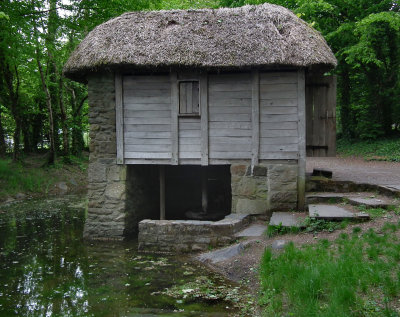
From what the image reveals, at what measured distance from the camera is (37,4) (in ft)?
40.9

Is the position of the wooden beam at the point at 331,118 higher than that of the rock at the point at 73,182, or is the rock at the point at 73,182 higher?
the wooden beam at the point at 331,118

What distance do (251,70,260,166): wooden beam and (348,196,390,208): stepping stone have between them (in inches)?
84.0

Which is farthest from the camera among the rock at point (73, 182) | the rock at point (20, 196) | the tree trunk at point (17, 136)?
the rock at point (73, 182)

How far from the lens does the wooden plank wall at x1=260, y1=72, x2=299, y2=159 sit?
27.2 feet

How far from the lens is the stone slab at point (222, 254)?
6684 mm

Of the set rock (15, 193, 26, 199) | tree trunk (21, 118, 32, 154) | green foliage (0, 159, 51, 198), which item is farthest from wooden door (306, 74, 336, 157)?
tree trunk (21, 118, 32, 154)

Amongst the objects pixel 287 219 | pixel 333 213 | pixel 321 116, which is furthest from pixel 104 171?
pixel 321 116

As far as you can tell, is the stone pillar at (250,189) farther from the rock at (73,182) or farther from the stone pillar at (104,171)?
the rock at (73,182)

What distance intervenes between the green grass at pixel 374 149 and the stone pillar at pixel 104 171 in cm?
1148

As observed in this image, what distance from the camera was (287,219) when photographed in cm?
741

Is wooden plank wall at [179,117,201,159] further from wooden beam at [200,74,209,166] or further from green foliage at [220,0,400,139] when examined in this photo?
green foliage at [220,0,400,139]

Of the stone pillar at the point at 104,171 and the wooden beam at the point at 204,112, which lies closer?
the wooden beam at the point at 204,112

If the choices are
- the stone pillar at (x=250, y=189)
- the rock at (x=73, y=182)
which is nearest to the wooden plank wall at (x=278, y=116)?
the stone pillar at (x=250, y=189)

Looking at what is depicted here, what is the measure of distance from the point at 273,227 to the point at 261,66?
135 inches
